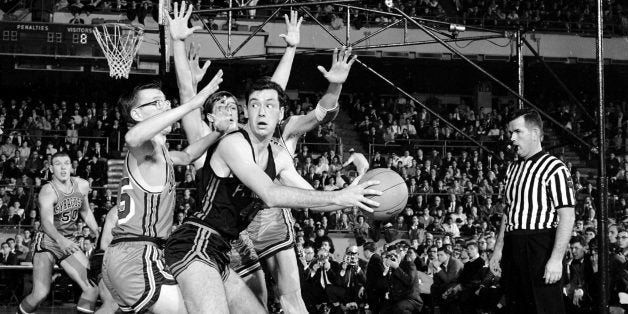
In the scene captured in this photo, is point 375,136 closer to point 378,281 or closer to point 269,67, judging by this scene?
point 269,67

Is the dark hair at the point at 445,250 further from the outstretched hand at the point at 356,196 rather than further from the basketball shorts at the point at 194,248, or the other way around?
the outstretched hand at the point at 356,196

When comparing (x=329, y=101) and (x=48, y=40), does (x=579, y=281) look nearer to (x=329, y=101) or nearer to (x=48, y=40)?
(x=329, y=101)

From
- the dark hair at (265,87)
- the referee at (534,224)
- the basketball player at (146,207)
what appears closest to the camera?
the basketball player at (146,207)

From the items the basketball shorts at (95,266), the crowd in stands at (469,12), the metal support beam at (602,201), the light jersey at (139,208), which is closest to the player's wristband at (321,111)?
the light jersey at (139,208)

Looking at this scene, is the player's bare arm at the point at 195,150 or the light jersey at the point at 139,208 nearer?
the light jersey at the point at 139,208

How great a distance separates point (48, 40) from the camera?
Answer: 2434 cm

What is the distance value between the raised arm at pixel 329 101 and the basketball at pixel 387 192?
35.2 inches

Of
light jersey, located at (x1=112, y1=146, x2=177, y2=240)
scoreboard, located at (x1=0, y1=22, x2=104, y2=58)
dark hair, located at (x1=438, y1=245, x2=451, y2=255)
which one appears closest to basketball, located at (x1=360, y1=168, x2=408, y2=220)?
light jersey, located at (x1=112, y1=146, x2=177, y2=240)

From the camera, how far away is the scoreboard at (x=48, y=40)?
24.2 meters

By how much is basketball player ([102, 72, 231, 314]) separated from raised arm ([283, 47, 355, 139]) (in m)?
1.14

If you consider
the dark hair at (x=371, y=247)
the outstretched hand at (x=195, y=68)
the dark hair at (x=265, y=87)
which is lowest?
the dark hair at (x=371, y=247)

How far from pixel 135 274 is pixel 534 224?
3499 millimetres

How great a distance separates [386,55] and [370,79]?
3407mm

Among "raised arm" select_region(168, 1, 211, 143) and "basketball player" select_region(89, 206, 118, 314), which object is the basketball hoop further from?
"raised arm" select_region(168, 1, 211, 143)
